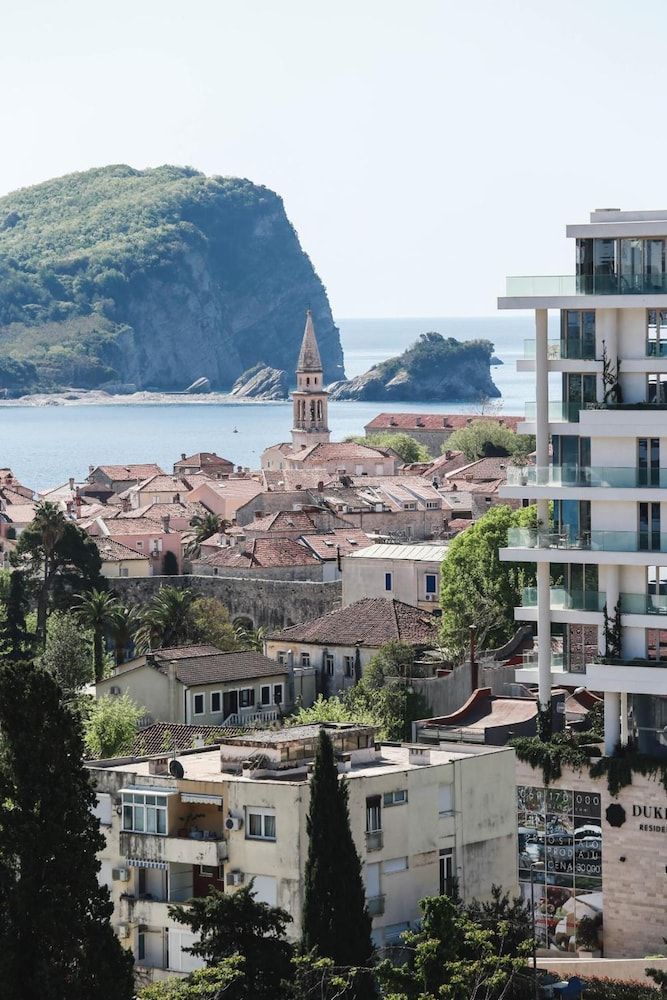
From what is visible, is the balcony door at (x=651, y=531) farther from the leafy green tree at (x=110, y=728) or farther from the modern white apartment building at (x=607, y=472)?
the leafy green tree at (x=110, y=728)

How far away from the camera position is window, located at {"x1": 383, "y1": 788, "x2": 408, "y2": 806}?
3453 centimetres

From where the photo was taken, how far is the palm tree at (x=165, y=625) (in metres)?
69.5

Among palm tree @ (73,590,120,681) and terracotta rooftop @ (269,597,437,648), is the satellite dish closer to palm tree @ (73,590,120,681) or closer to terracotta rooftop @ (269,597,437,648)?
terracotta rooftop @ (269,597,437,648)

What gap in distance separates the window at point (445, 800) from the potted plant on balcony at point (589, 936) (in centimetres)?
448

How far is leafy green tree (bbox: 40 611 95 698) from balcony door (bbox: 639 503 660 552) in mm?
26296

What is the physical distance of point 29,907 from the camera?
29266mm

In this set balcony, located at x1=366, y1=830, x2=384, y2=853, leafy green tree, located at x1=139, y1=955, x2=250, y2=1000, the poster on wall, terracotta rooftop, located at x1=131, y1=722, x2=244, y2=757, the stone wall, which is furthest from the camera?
the stone wall

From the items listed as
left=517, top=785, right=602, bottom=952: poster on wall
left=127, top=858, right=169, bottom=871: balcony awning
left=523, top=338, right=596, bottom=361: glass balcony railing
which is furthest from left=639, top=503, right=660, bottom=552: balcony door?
left=127, top=858, right=169, bottom=871: balcony awning

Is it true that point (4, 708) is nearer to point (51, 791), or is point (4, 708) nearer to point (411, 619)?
point (51, 791)

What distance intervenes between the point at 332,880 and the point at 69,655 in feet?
116

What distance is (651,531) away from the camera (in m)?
39.5

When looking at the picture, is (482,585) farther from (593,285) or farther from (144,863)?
(144,863)

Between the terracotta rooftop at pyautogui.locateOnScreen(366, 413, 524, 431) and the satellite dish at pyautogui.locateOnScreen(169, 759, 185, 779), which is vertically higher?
the terracotta rooftop at pyautogui.locateOnScreen(366, 413, 524, 431)

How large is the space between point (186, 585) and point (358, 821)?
46.1 m
